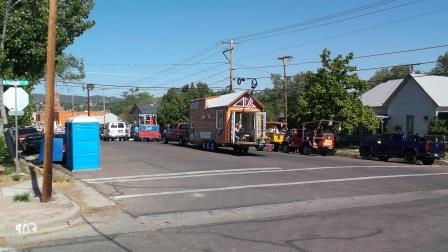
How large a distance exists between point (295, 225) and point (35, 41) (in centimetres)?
1617

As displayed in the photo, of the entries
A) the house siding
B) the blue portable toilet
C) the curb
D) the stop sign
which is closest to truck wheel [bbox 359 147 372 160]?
the house siding

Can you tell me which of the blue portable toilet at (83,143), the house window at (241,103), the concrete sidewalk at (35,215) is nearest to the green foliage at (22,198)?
the concrete sidewalk at (35,215)

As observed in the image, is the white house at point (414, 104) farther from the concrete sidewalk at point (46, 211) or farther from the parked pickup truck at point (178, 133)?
the concrete sidewalk at point (46, 211)

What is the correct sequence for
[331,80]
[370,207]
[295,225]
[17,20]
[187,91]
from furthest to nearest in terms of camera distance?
[187,91] < [331,80] < [17,20] < [370,207] < [295,225]

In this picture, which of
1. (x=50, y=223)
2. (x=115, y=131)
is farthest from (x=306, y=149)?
(x=115, y=131)

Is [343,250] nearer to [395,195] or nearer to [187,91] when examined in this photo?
[395,195]

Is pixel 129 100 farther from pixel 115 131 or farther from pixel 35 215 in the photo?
pixel 35 215

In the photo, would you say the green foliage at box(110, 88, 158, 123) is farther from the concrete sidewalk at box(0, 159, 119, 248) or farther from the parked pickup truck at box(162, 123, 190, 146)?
the concrete sidewalk at box(0, 159, 119, 248)

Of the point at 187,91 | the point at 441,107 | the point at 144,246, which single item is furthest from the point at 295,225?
the point at 187,91

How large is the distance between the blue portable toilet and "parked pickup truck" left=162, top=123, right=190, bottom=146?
1977 cm

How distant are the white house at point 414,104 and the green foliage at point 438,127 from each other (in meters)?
1.61

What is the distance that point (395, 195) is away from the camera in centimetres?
1489

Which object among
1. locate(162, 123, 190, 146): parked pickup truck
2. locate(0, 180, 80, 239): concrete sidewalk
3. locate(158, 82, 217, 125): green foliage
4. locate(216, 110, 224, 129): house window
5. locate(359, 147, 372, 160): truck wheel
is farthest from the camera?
locate(158, 82, 217, 125): green foliage

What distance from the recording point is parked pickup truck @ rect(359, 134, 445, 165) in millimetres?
28531
